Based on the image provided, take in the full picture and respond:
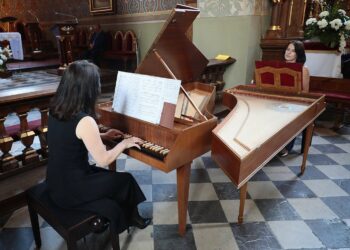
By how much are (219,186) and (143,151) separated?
1200 millimetres

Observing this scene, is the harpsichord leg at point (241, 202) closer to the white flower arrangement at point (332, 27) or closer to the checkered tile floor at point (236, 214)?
the checkered tile floor at point (236, 214)

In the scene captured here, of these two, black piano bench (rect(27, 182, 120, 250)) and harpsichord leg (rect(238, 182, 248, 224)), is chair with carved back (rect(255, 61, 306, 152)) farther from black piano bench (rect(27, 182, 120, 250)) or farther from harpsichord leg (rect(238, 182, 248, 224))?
black piano bench (rect(27, 182, 120, 250))

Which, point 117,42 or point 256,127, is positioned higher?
point 117,42

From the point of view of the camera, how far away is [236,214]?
2293mm

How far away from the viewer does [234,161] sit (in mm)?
1606

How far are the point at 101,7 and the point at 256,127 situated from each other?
19.7 ft

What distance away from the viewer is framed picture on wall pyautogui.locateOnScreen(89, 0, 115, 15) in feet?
21.6

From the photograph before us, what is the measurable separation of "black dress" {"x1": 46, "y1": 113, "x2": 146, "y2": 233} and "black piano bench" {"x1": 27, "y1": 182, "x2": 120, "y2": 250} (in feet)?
0.12

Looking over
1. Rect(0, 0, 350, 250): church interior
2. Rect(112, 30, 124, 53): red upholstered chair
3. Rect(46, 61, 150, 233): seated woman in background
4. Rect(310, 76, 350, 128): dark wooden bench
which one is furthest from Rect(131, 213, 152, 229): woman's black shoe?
Rect(112, 30, 124, 53): red upholstered chair

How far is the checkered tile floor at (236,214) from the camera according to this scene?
78.0 inches

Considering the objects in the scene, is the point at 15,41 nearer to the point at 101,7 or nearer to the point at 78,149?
the point at 101,7

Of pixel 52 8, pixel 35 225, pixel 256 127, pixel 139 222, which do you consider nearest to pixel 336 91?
pixel 256 127


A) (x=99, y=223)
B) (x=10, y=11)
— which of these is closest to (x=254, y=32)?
(x=99, y=223)

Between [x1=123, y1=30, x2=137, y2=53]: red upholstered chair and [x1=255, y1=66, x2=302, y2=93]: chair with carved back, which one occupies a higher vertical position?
[x1=123, y1=30, x2=137, y2=53]: red upholstered chair
